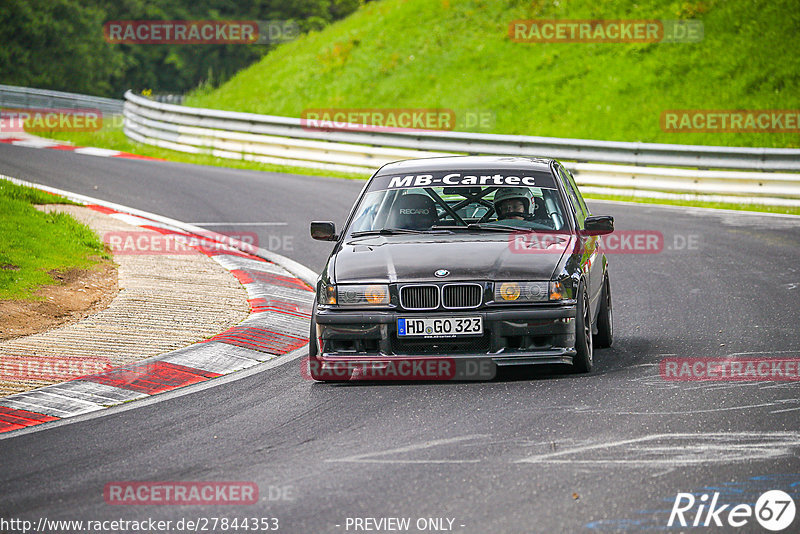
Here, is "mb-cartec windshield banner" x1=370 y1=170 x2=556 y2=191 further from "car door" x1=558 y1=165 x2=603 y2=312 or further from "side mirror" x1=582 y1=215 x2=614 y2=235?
"side mirror" x1=582 y1=215 x2=614 y2=235

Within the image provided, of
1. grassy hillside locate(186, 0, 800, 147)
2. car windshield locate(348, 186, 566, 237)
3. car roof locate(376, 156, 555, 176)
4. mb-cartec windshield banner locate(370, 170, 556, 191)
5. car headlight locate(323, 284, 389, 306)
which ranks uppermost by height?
grassy hillside locate(186, 0, 800, 147)

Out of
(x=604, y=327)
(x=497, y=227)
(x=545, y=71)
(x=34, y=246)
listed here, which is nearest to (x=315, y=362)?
(x=497, y=227)

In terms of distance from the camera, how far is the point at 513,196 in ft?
29.6

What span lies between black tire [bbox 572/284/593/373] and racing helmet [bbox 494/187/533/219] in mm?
1040

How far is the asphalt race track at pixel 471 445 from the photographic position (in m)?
5.24

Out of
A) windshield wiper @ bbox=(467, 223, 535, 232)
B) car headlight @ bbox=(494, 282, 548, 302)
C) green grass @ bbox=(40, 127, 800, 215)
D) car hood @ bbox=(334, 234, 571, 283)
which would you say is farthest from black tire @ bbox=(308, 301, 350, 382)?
green grass @ bbox=(40, 127, 800, 215)

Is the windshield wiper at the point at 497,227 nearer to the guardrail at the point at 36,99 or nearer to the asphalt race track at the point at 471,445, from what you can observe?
the asphalt race track at the point at 471,445

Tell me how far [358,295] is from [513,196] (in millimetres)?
1838

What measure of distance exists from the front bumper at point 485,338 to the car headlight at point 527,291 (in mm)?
81

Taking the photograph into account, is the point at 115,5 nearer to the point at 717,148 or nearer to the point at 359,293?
the point at 717,148

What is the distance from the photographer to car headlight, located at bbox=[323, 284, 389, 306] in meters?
7.79

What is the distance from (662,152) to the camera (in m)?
21.4

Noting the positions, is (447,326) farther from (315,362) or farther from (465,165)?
(465,165)

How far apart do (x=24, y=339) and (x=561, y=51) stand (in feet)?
76.9
